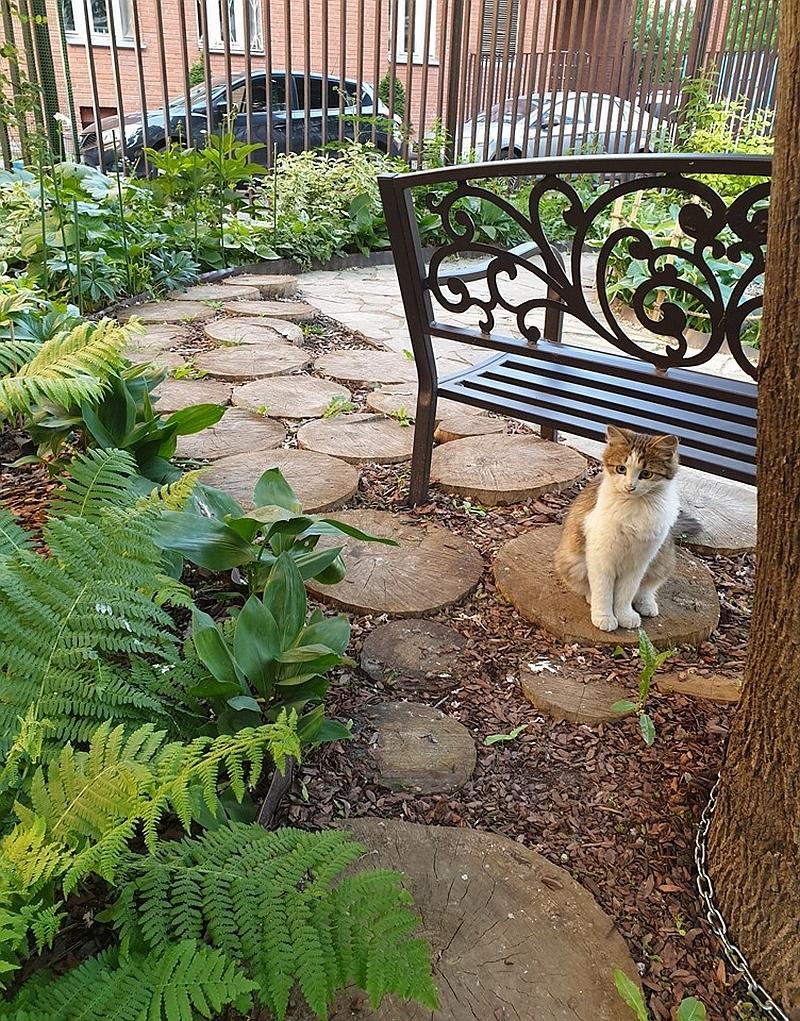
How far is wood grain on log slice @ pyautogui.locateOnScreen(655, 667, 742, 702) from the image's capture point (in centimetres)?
191

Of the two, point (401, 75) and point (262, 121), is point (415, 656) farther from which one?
point (401, 75)

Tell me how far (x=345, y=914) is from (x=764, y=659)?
2.45 ft

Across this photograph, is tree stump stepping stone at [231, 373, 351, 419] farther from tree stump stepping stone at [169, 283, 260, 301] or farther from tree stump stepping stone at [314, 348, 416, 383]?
tree stump stepping stone at [169, 283, 260, 301]

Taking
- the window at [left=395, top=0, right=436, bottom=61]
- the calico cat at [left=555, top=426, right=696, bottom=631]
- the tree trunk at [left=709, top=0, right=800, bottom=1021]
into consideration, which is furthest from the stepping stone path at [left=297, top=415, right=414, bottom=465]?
the window at [left=395, top=0, right=436, bottom=61]

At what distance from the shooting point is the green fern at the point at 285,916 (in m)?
1.06

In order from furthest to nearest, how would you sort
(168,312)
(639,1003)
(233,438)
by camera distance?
(168,312) → (233,438) → (639,1003)

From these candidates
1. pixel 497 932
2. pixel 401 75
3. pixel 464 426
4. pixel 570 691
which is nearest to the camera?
pixel 497 932

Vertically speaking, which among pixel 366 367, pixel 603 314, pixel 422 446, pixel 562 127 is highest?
pixel 562 127

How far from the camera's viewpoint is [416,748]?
175cm

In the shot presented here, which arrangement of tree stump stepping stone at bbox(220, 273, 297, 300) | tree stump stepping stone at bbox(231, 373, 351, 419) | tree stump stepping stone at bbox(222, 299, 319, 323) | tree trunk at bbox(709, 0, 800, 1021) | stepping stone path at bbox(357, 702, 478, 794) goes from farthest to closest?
1. tree stump stepping stone at bbox(220, 273, 297, 300)
2. tree stump stepping stone at bbox(222, 299, 319, 323)
3. tree stump stepping stone at bbox(231, 373, 351, 419)
4. stepping stone path at bbox(357, 702, 478, 794)
5. tree trunk at bbox(709, 0, 800, 1021)

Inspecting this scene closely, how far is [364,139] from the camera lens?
8.37m

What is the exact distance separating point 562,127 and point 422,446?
879 cm

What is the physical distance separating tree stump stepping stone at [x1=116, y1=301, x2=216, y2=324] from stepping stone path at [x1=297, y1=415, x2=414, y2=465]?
1.74 metres

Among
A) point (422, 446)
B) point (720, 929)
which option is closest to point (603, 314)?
point (422, 446)
